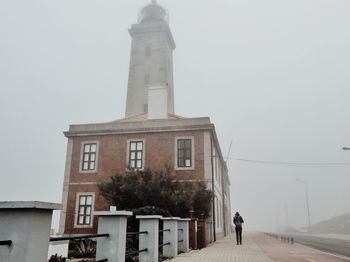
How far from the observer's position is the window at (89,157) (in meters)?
24.7

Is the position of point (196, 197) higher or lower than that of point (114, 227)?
higher

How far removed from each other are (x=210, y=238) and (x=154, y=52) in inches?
962

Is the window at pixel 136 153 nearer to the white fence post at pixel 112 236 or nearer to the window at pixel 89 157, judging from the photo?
the window at pixel 89 157

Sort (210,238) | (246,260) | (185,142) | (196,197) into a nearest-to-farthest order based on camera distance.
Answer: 1. (246,260)
2. (196,197)
3. (210,238)
4. (185,142)

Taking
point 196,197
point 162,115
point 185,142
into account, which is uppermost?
point 162,115

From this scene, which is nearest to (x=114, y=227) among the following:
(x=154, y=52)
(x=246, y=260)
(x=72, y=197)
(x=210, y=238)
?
(x=246, y=260)

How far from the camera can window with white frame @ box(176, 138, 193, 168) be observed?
2312cm

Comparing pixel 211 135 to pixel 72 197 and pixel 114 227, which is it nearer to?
pixel 72 197

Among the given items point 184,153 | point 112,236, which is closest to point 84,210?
point 184,153

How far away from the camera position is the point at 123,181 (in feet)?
65.4

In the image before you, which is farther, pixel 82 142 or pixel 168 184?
pixel 82 142

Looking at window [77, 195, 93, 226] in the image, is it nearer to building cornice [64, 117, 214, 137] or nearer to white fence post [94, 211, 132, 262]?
building cornice [64, 117, 214, 137]

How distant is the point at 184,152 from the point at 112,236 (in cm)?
1772

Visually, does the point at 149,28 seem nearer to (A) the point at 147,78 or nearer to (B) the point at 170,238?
(A) the point at 147,78
